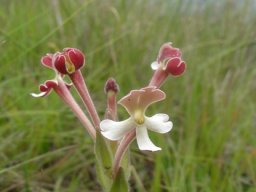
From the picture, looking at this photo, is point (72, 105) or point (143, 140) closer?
point (143, 140)

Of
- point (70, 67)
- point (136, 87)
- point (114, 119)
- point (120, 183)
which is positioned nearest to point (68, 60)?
point (70, 67)

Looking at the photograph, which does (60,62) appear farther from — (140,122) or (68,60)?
(140,122)

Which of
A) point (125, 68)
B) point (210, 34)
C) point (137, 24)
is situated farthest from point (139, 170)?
point (210, 34)

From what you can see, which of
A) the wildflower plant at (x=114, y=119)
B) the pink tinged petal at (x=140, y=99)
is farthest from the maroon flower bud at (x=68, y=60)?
the pink tinged petal at (x=140, y=99)

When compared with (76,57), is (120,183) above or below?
below

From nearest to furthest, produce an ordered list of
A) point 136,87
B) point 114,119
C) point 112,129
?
point 112,129 → point 114,119 → point 136,87

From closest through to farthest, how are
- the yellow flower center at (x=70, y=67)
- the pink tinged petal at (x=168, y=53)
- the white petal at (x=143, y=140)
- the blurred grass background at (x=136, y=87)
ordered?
the white petal at (x=143, y=140) < the yellow flower center at (x=70, y=67) < the pink tinged petal at (x=168, y=53) < the blurred grass background at (x=136, y=87)

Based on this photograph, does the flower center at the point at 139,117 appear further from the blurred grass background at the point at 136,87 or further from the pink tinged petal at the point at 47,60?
the blurred grass background at the point at 136,87
